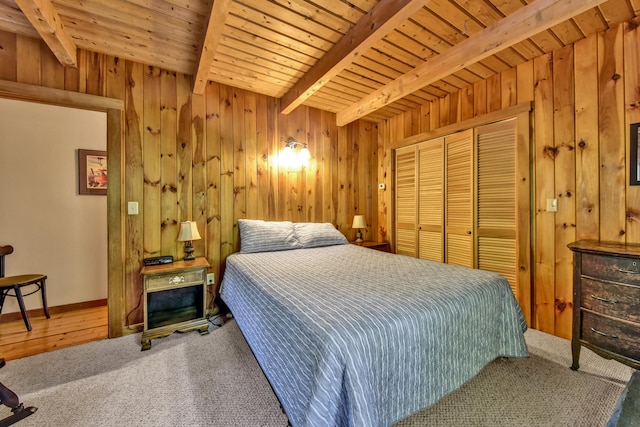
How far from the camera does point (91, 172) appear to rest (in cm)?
317

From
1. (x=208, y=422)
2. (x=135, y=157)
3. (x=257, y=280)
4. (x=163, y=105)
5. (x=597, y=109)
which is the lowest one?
(x=208, y=422)

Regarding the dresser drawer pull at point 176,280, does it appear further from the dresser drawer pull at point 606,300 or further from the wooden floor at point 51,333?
the dresser drawer pull at point 606,300

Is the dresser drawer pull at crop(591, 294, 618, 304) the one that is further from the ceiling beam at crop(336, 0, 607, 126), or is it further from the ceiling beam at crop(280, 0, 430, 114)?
the ceiling beam at crop(280, 0, 430, 114)

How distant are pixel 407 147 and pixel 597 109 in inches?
74.8

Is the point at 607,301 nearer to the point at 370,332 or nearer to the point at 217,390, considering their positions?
the point at 370,332

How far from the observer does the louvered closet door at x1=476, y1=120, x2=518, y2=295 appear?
2.62 meters

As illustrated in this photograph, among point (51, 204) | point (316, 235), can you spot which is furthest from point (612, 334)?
point (51, 204)

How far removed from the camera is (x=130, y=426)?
4.48 feet

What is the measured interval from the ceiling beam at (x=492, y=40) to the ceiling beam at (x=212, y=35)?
186 cm

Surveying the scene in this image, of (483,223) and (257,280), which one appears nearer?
A: (257,280)

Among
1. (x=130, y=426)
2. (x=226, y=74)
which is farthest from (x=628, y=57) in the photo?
(x=130, y=426)

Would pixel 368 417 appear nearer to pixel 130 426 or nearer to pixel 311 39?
pixel 130 426

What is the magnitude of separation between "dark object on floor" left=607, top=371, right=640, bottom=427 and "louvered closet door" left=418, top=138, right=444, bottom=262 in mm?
2421

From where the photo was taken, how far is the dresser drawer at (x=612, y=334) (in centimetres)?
162
